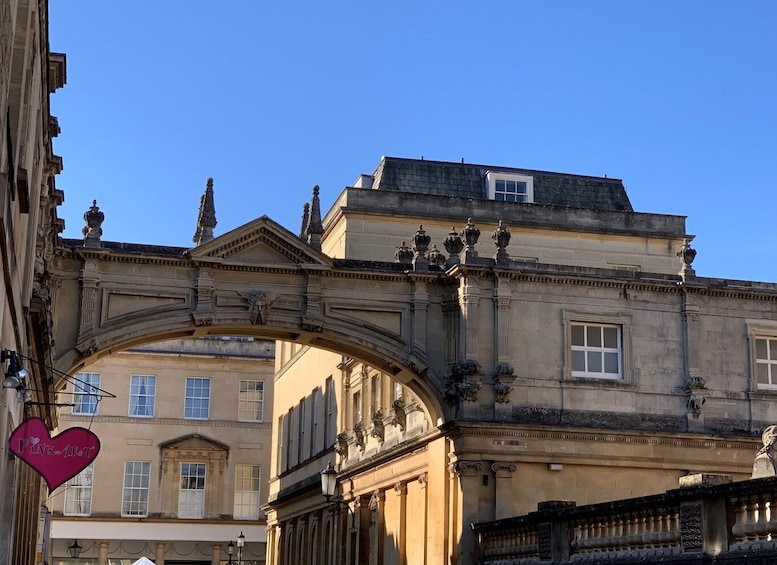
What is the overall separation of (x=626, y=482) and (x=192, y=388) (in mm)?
31869

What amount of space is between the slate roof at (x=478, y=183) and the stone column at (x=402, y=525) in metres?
11.7

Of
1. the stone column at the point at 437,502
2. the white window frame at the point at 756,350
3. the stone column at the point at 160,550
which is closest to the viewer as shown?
the stone column at the point at 437,502

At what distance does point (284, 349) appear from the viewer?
47.4 meters

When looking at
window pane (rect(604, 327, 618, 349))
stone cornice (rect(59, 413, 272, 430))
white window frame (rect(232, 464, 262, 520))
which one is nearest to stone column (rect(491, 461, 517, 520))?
window pane (rect(604, 327, 618, 349))

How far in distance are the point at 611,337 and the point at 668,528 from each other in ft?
36.7

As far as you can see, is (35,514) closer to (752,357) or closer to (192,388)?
(752,357)

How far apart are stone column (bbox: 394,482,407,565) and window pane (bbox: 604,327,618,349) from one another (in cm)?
621

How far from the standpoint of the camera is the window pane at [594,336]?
2684 cm

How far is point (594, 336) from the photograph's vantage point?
26875 mm

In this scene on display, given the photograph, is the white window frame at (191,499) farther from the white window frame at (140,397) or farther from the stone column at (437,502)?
the stone column at (437,502)

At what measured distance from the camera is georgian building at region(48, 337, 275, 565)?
172 ft

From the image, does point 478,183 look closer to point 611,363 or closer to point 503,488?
point 611,363

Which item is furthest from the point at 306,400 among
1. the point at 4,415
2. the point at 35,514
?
the point at 4,415

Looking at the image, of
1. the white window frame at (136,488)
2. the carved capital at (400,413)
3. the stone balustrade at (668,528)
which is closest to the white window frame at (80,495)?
Result: the white window frame at (136,488)
